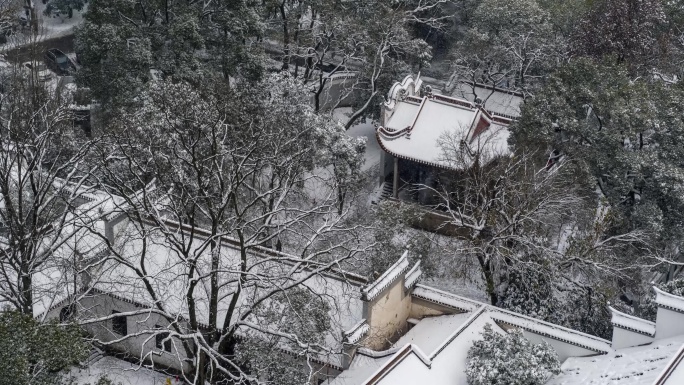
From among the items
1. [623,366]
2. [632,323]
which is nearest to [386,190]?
[632,323]

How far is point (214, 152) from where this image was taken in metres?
19.9

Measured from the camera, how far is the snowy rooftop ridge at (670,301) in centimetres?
2136

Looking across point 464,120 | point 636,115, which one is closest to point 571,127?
point 636,115

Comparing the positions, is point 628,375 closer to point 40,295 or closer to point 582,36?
Answer: point 40,295

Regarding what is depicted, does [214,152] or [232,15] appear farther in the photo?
[232,15]

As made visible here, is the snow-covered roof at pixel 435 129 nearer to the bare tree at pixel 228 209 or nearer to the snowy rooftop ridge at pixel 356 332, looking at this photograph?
the bare tree at pixel 228 209

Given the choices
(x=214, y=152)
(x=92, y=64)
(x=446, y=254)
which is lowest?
(x=446, y=254)

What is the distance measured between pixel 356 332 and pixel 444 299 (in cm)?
353

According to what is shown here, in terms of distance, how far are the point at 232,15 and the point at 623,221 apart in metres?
15.6

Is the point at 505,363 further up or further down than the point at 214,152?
further down

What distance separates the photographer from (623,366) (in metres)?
21.3

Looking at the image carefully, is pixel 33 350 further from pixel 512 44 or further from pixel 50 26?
pixel 50 26

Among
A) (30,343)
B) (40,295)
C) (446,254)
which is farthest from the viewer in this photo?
Result: (446,254)

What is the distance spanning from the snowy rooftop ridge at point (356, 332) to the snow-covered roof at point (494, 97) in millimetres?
16269
